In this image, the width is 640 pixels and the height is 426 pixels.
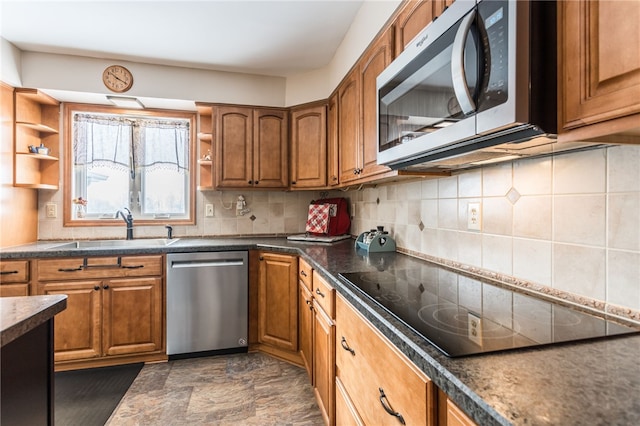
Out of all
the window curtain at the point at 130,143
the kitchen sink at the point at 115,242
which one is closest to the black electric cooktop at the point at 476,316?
the kitchen sink at the point at 115,242

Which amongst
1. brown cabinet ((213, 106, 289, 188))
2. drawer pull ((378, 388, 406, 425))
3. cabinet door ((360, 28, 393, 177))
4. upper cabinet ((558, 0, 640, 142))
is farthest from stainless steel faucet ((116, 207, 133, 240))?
upper cabinet ((558, 0, 640, 142))

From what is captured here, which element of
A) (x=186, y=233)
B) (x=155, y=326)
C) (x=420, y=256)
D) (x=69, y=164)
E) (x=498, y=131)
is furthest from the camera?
(x=186, y=233)

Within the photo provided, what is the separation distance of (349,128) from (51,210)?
2688 mm

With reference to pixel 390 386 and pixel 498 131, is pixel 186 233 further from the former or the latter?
pixel 498 131

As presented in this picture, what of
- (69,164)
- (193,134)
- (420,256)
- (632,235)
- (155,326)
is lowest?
(155,326)

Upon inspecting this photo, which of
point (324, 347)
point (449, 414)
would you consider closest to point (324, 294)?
point (324, 347)

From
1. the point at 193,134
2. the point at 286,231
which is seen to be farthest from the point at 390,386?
the point at 193,134

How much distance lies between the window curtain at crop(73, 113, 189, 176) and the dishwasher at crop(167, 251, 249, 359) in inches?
43.9

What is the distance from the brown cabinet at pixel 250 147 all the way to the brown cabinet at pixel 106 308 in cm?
95

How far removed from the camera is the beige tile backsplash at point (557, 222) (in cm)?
86

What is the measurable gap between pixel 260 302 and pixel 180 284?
63 centimetres

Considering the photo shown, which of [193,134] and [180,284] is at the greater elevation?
A: [193,134]

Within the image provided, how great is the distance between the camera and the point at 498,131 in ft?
2.62

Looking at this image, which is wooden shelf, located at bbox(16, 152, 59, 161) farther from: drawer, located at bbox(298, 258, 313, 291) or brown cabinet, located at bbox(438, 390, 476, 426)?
brown cabinet, located at bbox(438, 390, 476, 426)
